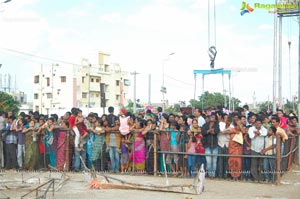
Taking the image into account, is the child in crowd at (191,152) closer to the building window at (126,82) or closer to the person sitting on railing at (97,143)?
the person sitting on railing at (97,143)

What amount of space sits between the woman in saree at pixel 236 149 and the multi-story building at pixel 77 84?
64176 millimetres

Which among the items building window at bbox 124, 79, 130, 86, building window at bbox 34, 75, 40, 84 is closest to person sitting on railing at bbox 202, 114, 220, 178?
building window at bbox 124, 79, 130, 86

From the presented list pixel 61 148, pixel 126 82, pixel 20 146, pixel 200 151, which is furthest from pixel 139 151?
pixel 126 82

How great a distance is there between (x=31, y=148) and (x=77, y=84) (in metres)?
64.9

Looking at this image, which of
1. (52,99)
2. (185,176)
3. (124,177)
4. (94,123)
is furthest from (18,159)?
(52,99)

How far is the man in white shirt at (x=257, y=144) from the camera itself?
438 inches

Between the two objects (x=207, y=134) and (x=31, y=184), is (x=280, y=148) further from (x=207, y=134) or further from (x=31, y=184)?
(x=31, y=184)

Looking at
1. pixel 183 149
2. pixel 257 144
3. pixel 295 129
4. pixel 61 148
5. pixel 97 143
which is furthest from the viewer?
pixel 295 129

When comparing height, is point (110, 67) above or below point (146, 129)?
above

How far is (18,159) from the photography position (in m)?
13.4

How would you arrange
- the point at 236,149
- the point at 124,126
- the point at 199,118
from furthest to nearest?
the point at 199,118 < the point at 124,126 < the point at 236,149

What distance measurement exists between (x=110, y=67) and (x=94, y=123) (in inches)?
2802

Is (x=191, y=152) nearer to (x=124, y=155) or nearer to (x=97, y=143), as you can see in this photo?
(x=124, y=155)

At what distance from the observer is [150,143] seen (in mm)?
12336
